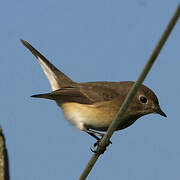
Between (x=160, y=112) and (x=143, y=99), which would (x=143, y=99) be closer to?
(x=143, y=99)

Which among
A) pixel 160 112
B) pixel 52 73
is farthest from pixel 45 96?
pixel 160 112

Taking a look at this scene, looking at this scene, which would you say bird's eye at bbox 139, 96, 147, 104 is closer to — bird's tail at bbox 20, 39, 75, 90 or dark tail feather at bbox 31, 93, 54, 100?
dark tail feather at bbox 31, 93, 54, 100

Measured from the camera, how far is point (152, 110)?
7285mm

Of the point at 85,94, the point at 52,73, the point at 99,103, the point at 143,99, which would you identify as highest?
the point at 143,99

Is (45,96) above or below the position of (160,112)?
below

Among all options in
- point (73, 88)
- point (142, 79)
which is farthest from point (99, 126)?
point (142, 79)

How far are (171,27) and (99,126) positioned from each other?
17.6 ft

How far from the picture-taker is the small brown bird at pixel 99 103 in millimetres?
7122

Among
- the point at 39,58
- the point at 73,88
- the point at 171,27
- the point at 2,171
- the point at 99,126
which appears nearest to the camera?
the point at 171,27

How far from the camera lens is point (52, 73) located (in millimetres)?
8539

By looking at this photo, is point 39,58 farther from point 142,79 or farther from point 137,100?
point 142,79

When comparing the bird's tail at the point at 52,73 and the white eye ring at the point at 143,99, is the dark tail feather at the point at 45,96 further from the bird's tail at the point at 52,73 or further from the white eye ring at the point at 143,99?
the white eye ring at the point at 143,99

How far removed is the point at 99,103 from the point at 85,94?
1.75 feet

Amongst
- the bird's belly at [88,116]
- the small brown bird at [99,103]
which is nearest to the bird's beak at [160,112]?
the small brown bird at [99,103]
